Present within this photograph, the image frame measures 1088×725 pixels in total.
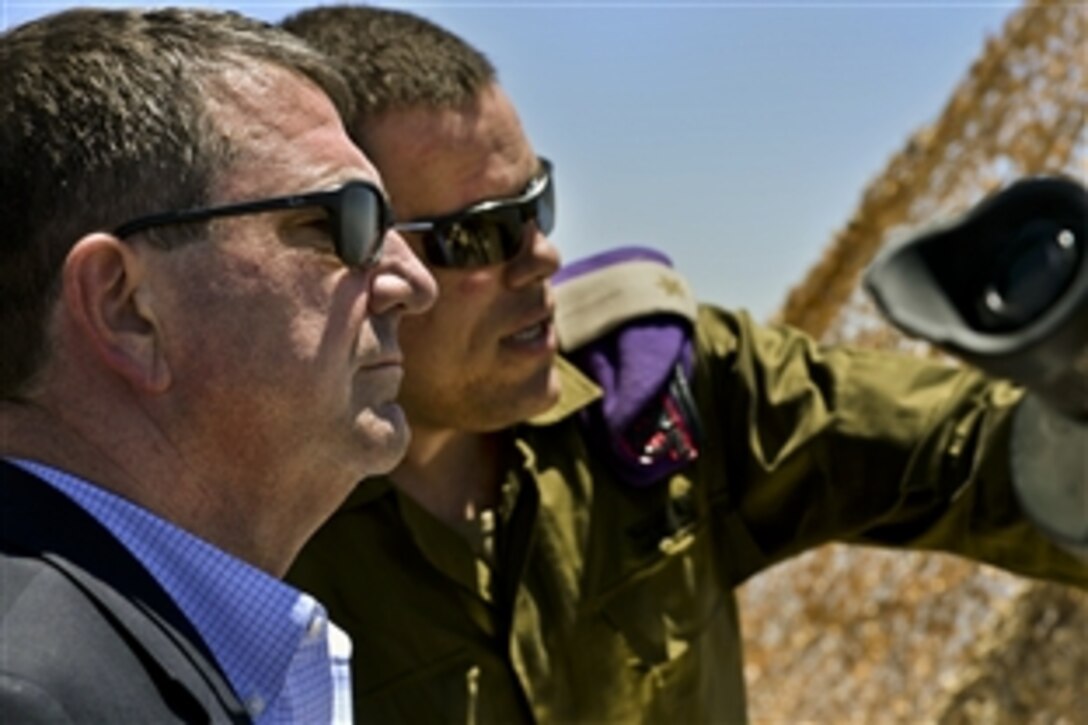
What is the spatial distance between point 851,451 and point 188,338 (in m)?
1.37

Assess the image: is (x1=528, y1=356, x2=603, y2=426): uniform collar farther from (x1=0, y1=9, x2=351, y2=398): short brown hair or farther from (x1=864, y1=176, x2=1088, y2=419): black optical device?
(x1=0, y1=9, x2=351, y2=398): short brown hair

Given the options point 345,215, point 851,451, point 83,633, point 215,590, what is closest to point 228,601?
point 215,590

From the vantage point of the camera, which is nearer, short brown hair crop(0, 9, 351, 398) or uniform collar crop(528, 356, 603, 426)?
short brown hair crop(0, 9, 351, 398)

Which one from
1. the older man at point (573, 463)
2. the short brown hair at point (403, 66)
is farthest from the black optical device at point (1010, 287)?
the short brown hair at point (403, 66)

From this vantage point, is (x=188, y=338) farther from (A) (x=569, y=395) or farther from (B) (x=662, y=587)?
(B) (x=662, y=587)

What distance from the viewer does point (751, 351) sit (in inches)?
123

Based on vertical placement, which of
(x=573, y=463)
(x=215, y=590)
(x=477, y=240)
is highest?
(x=215, y=590)

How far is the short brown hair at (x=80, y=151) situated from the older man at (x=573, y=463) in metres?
0.99

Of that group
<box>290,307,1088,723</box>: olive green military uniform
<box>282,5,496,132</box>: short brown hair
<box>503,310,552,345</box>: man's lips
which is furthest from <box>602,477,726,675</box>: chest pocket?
<box>282,5,496,132</box>: short brown hair

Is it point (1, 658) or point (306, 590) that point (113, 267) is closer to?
point (1, 658)

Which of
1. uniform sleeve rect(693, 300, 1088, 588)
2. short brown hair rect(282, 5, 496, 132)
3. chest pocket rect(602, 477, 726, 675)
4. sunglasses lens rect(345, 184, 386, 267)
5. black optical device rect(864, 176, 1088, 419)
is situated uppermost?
sunglasses lens rect(345, 184, 386, 267)

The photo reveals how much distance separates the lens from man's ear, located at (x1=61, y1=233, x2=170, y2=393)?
6.28 feet

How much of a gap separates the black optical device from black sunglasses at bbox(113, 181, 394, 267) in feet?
1.91

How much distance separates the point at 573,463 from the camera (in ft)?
10.0
